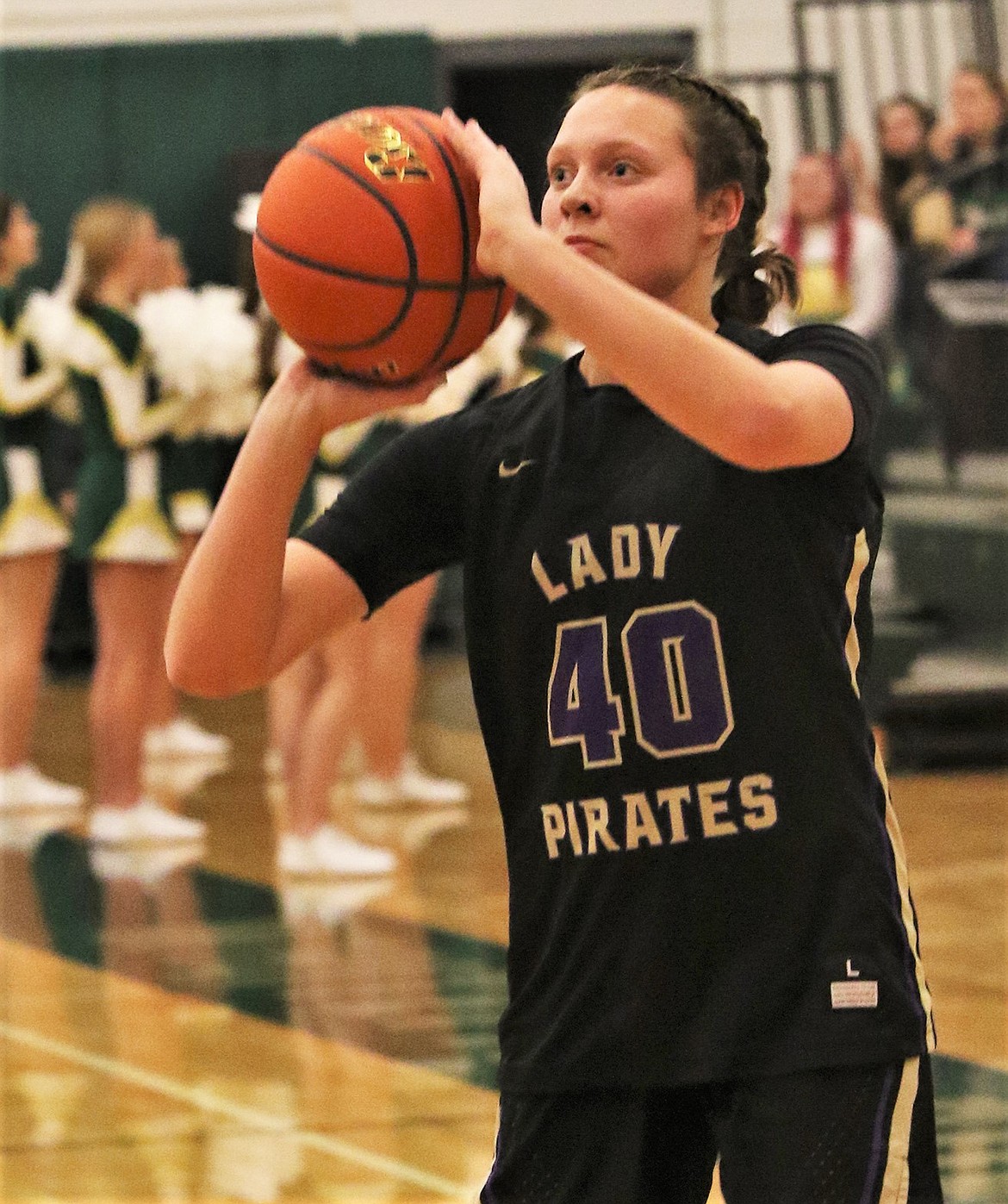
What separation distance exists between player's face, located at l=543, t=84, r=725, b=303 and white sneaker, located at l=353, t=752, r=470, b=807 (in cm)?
563

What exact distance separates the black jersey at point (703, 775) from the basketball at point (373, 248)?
21 cm

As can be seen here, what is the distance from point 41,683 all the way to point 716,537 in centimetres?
968

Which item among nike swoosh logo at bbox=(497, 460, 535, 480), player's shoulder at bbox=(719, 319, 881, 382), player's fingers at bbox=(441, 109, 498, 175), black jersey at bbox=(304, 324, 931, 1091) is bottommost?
black jersey at bbox=(304, 324, 931, 1091)

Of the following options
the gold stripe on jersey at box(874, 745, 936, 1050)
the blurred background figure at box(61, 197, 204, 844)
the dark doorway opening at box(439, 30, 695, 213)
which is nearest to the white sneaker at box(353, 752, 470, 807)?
the blurred background figure at box(61, 197, 204, 844)

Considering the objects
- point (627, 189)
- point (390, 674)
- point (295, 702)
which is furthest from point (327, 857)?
point (627, 189)

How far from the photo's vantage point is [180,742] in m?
8.80

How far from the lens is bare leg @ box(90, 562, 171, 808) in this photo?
7016 mm

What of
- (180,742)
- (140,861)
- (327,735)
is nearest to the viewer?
(327,735)

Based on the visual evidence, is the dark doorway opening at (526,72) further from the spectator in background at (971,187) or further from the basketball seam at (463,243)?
the basketball seam at (463,243)

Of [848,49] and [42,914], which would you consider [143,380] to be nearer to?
[42,914]

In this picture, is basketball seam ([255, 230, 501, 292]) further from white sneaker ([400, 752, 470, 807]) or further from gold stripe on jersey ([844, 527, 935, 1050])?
white sneaker ([400, 752, 470, 807])

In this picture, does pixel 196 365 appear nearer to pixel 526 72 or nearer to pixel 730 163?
pixel 730 163

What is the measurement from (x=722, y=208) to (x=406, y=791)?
5.69m

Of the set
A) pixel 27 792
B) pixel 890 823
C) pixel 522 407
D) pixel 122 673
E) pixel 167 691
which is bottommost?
pixel 27 792
